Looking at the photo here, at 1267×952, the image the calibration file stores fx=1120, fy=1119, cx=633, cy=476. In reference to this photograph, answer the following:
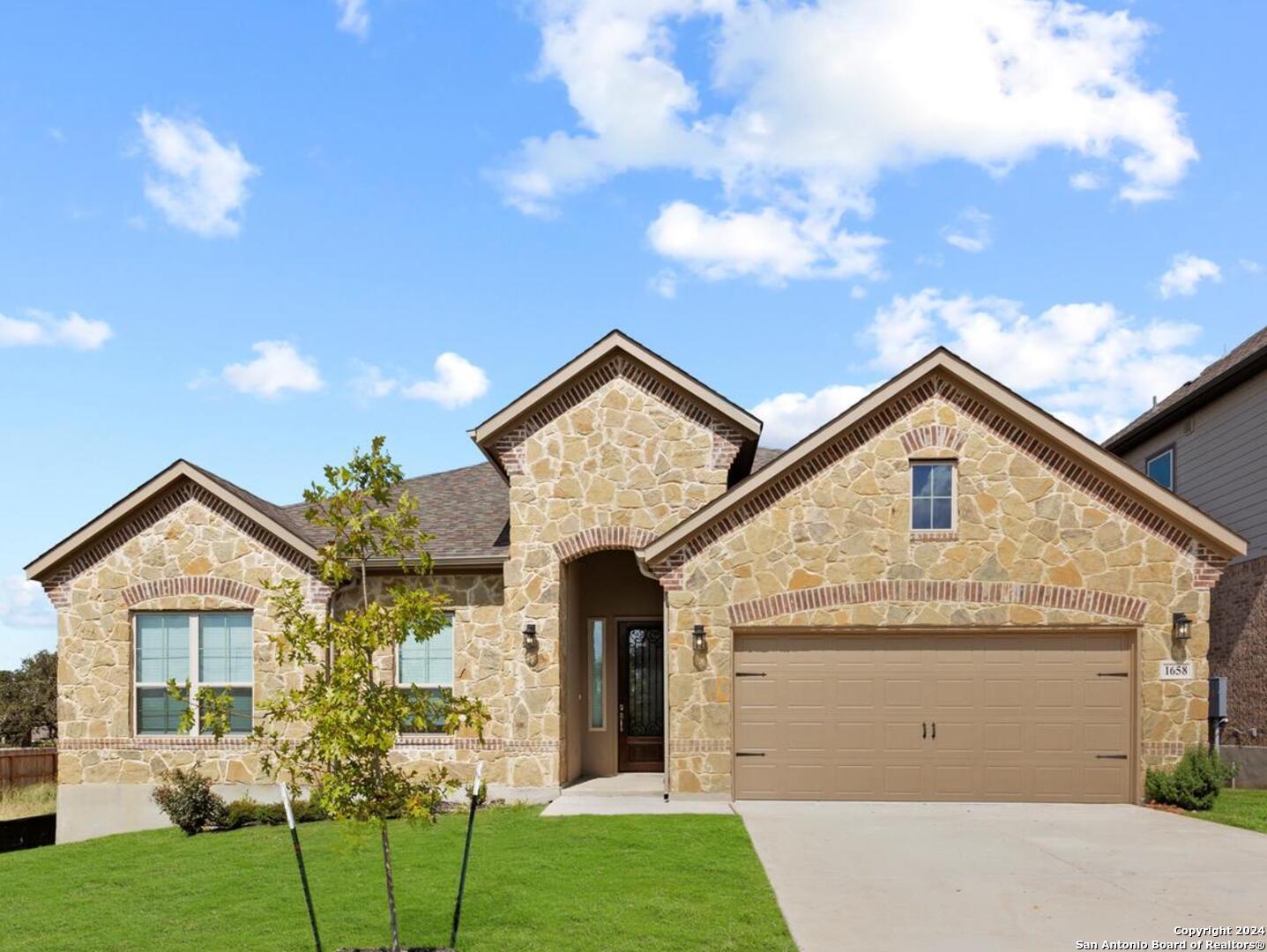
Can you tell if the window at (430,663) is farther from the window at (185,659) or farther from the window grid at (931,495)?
the window grid at (931,495)

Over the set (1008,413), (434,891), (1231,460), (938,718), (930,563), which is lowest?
(434,891)

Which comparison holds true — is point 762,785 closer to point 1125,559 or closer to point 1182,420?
point 1125,559

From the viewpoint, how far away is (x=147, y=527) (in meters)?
18.2

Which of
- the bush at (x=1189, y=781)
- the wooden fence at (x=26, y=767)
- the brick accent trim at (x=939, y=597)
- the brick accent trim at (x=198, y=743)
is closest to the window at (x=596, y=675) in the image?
the brick accent trim at (x=198, y=743)

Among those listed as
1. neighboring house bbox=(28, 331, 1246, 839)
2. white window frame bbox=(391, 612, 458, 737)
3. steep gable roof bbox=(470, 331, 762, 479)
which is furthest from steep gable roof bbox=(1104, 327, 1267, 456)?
white window frame bbox=(391, 612, 458, 737)

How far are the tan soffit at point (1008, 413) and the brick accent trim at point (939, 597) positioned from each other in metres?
1.31

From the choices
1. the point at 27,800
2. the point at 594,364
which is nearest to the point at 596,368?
the point at 594,364

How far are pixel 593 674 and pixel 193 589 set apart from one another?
6849 millimetres

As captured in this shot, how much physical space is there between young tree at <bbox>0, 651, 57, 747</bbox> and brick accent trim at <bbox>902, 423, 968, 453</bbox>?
2780 cm

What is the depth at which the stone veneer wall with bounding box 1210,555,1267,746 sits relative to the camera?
63.7 feet

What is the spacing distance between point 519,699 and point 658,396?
5.19 m

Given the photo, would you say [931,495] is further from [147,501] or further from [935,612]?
[147,501]

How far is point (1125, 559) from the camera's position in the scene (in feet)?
52.5

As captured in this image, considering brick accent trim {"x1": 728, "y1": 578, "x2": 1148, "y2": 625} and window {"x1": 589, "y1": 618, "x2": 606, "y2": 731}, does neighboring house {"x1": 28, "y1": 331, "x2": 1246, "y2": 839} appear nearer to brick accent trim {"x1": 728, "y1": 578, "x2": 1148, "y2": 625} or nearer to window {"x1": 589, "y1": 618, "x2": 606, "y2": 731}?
brick accent trim {"x1": 728, "y1": 578, "x2": 1148, "y2": 625}
